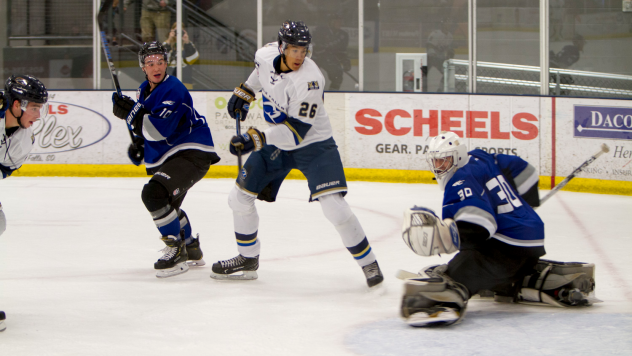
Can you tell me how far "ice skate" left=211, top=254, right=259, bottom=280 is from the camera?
3010 mm

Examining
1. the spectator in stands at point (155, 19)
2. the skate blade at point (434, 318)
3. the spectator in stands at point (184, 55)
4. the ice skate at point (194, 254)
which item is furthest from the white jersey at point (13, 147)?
the spectator in stands at point (155, 19)

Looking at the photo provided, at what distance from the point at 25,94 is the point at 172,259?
1.13 metres

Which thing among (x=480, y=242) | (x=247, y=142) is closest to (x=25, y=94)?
(x=247, y=142)

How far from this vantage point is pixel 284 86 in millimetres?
2818

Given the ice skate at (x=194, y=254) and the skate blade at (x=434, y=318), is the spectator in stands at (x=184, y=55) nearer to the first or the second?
the ice skate at (x=194, y=254)

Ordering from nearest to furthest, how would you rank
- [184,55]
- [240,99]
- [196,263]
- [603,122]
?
1. [240,99]
2. [196,263]
3. [603,122]
4. [184,55]

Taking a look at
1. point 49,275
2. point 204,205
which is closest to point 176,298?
point 49,275

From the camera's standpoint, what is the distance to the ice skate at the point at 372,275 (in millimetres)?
2812

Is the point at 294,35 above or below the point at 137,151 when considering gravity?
above

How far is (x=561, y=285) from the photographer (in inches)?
93.7

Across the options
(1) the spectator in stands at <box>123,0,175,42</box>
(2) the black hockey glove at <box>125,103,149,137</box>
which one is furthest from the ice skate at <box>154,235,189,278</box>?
(1) the spectator in stands at <box>123,0,175,42</box>

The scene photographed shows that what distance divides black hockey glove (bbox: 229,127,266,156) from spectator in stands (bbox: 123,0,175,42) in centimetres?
A: 513

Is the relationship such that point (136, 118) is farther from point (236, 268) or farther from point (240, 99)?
point (236, 268)

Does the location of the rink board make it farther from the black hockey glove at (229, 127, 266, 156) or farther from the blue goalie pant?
the black hockey glove at (229, 127, 266, 156)
